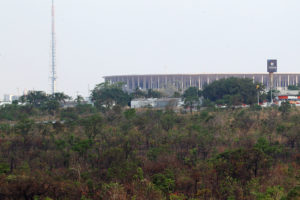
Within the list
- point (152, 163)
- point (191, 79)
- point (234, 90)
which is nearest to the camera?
point (152, 163)

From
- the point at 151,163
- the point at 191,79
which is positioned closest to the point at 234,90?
the point at 151,163

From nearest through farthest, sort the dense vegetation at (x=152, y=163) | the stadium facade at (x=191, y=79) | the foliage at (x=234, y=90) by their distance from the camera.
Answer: the dense vegetation at (x=152, y=163)
the foliage at (x=234, y=90)
the stadium facade at (x=191, y=79)

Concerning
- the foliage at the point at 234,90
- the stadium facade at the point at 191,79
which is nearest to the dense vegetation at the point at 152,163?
the foliage at the point at 234,90

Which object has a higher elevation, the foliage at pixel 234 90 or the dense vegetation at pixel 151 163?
the foliage at pixel 234 90

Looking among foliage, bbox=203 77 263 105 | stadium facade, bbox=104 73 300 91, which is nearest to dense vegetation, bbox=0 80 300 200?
foliage, bbox=203 77 263 105

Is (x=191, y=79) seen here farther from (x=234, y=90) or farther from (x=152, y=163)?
(x=152, y=163)

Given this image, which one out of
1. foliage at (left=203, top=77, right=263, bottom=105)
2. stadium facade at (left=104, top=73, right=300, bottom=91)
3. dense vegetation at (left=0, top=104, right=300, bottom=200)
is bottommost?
dense vegetation at (left=0, top=104, right=300, bottom=200)

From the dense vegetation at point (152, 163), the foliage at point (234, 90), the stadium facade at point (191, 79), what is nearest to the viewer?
the dense vegetation at point (152, 163)

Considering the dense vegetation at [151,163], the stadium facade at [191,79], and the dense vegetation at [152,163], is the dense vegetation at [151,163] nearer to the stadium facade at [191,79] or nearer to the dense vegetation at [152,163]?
the dense vegetation at [152,163]

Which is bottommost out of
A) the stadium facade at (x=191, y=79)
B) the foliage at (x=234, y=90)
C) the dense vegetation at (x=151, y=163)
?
the dense vegetation at (x=151, y=163)

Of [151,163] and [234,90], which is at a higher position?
[234,90]

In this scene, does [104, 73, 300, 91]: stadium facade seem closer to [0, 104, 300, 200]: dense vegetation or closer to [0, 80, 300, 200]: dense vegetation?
[0, 80, 300, 200]: dense vegetation
